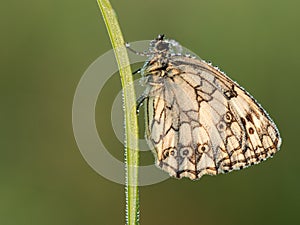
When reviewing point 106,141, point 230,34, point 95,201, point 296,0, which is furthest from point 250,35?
point 95,201

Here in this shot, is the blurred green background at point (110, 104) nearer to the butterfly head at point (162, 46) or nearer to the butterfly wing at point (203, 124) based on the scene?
the butterfly wing at point (203, 124)

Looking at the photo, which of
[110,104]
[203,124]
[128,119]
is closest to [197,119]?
[203,124]

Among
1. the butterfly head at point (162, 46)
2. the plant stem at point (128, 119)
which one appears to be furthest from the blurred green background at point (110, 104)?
the plant stem at point (128, 119)

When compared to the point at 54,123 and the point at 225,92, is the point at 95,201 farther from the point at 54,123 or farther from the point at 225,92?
the point at 225,92

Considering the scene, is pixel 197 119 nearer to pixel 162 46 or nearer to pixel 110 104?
pixel 162 46

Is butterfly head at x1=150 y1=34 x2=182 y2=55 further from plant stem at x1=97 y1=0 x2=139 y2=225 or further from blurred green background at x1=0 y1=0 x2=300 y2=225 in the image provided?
blurred green background at x1=0 y1=0 x2=300 y2=225

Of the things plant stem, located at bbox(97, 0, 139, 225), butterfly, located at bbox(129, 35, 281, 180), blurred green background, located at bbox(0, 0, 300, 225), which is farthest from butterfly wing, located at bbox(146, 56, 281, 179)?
blurred green background, located at bbox(0, 0, 300, 225)
